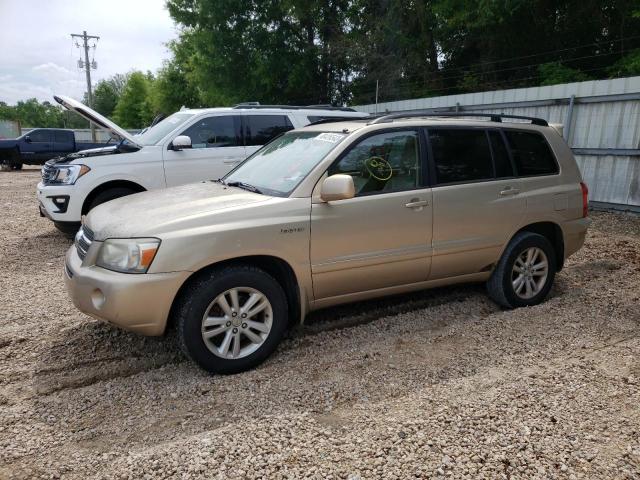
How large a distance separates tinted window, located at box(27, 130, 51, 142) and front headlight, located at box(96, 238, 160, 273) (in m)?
20.6

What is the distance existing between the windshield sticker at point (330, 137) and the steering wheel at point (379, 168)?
28 centimetres

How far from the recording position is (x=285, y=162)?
4129 millimetres

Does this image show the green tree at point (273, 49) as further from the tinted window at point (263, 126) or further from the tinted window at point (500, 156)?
the tinted window at point (500, 156)

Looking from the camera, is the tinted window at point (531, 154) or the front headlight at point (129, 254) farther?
the tinted window at point (531, 154)

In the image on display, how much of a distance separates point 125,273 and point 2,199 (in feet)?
36.0

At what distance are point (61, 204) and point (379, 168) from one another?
486 centimetres

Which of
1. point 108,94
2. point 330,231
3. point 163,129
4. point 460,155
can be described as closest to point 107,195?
point 163,129

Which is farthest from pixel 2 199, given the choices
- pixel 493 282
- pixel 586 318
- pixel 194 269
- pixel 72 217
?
pixel 586 318

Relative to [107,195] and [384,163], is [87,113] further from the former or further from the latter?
[384,163]

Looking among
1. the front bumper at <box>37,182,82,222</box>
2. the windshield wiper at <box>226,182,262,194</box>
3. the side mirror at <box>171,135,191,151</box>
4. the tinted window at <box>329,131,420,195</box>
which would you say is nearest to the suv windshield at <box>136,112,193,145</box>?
the side mirror at <box>171,135,191,151</box>

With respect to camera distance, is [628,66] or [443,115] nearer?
[443,115]

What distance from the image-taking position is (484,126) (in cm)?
454

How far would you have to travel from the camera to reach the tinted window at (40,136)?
20625 millimetres

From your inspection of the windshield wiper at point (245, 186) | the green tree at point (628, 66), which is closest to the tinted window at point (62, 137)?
the windshield wiper at point (245, 186)
